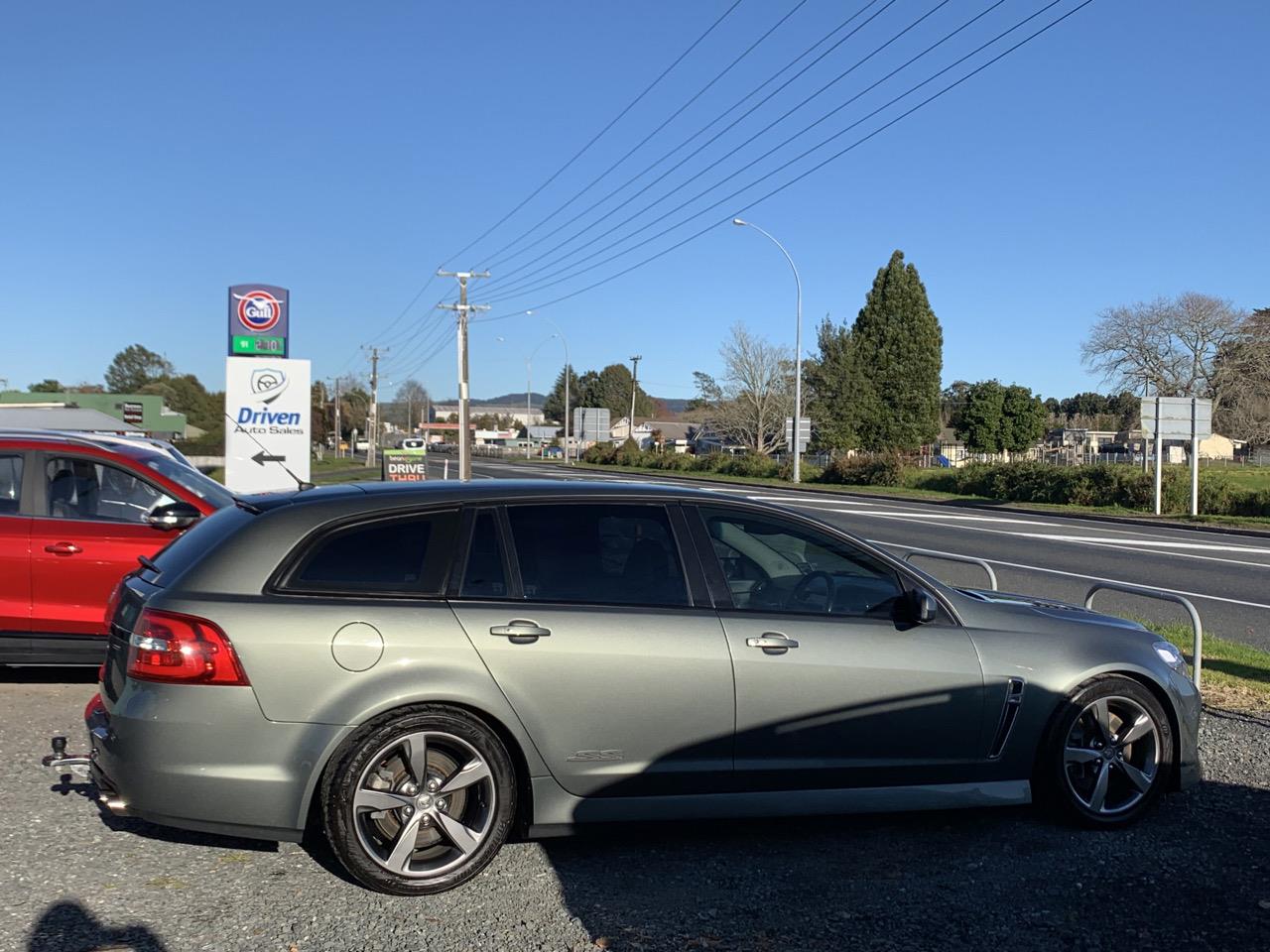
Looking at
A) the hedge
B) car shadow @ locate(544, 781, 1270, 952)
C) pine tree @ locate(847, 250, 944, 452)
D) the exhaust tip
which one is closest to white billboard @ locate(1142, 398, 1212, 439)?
the hedge

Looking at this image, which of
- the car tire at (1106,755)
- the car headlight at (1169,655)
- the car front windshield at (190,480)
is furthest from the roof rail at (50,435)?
the car headlight at (1169,655)

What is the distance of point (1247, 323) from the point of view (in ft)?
211

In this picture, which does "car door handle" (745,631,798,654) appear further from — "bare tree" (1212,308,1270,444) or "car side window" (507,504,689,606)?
"bare tree" (1212,308,1270,444)

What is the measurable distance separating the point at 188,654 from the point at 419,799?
101 cm

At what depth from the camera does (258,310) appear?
71.4ft

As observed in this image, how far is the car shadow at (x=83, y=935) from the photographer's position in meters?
3.82

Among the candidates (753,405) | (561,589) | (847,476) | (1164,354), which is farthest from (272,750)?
(753,405)

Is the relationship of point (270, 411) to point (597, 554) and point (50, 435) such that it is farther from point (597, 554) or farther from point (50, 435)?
point (597, 554)

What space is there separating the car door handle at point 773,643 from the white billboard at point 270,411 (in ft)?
54.8

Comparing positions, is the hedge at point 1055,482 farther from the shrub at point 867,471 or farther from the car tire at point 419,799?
the car tire at point 419,799

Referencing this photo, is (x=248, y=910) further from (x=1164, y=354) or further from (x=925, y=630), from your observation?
(x=1164, y=354)

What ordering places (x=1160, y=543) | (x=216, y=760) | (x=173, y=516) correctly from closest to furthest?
(x=216, y=760)
(x=173, y=516)
(x=1160, y=543)

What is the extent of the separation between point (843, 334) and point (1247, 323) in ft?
74.4

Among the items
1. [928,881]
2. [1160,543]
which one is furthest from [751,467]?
[928,881]
